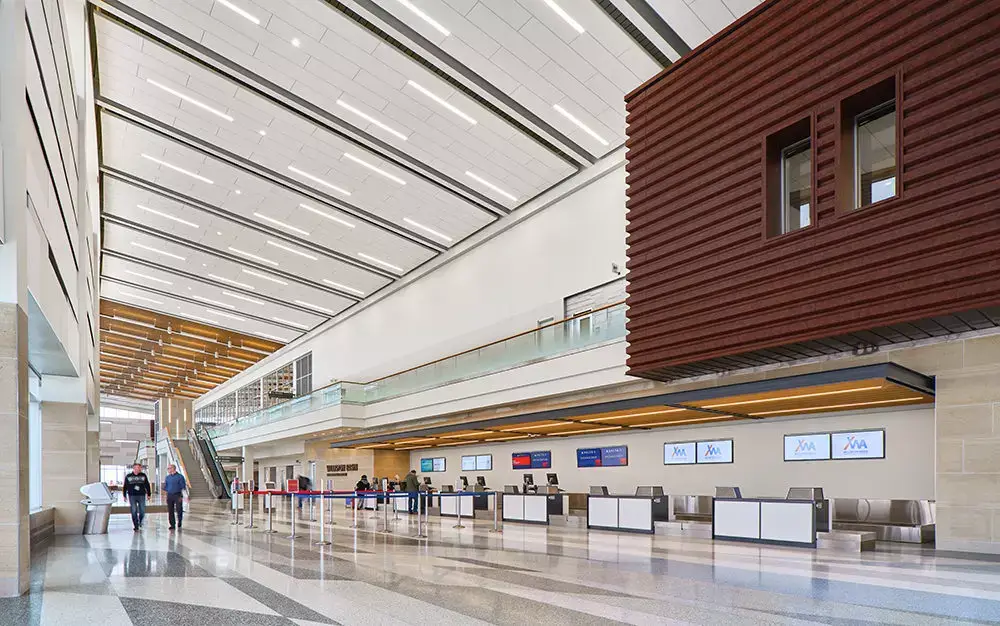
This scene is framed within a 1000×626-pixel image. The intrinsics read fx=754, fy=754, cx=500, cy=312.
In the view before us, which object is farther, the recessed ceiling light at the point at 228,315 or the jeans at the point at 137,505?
the recessed ceiling light at the point at 228,315

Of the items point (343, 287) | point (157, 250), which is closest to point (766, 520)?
point (343, 287)

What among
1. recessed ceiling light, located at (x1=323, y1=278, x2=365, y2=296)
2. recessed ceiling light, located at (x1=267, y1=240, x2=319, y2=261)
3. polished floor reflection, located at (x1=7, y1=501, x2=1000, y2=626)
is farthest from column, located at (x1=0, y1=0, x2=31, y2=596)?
recessed ceiling light, located at (x1=323, y1=278, x2=365, y2=296)

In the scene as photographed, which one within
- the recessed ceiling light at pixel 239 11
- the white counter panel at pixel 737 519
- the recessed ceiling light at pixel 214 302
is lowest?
the white counter panel at pixel 737 519

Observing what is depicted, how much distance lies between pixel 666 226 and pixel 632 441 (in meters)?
7.91

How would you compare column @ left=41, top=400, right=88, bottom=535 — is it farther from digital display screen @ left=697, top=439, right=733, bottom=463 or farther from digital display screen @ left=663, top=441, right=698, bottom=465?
digital display screen @ left=697, top=439, right=733, bottom=463

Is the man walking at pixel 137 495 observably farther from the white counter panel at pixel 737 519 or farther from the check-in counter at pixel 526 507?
the white counter panel at pixel 737 519

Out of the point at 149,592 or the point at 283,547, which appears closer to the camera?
the point at 149,592

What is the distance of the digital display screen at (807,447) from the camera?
14125 mm

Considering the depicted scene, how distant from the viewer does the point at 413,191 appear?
20969 millimetres

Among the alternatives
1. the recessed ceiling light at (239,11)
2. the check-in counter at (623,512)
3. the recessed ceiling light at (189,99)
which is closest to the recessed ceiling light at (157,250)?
the recessed ceiling light at (189,99)

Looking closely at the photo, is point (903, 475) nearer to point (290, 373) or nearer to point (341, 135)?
point (341, 135)

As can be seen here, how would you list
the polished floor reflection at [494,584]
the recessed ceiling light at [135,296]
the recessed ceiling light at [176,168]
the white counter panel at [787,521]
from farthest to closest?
the recessed ceiling light at [135,296]
the recessed ceiling light at [176,168]
the white counter panel at [787,521]
the polished floor reflection at [494,584]

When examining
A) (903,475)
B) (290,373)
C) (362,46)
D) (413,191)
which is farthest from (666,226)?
(290,373)

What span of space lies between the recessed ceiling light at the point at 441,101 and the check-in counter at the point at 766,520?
9646 millimetres
